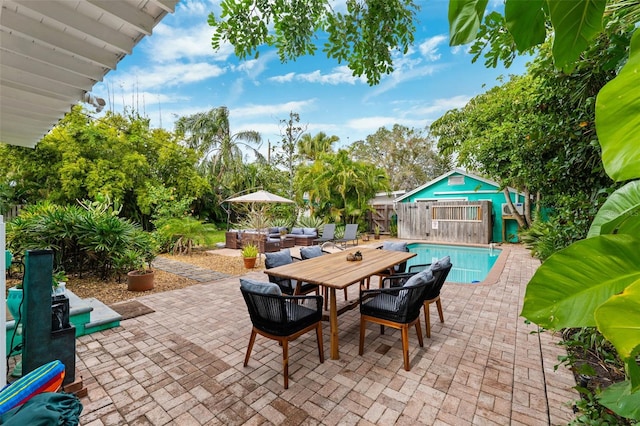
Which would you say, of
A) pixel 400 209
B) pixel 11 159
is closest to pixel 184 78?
pixel 11 159

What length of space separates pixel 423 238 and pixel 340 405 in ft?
38.8

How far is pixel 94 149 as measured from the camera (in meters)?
11.0

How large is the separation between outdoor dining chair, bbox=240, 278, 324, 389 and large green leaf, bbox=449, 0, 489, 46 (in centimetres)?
226

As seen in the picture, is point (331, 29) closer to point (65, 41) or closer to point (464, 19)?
point (65, 41)

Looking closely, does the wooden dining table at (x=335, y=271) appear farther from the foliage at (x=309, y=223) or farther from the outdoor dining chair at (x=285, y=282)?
the foliage at (x=309, y=223)

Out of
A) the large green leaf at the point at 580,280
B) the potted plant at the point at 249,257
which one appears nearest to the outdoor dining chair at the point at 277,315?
the large green leaf at the point at 580,280

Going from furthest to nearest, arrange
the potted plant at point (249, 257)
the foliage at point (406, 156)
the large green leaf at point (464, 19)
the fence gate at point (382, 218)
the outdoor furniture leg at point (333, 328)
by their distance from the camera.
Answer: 1. the foliage at point (406, 156)
2. the fence gate at point (382, 218)
3. the potted plant at point (249, 257)
4. the outdoor furniture leg at point (333, 328)
5. the large green leaf at point (464, 19)

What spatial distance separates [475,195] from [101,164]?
52.1 feet

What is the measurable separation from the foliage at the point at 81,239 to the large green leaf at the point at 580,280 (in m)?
6.66

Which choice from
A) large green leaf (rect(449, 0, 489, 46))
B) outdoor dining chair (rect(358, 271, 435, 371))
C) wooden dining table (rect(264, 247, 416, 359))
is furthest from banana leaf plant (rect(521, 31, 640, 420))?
wooden dining table (rect(264, 247, 416, 359))

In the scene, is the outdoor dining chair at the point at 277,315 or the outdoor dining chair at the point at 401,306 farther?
the outdoor dining chair at the point at 401,306

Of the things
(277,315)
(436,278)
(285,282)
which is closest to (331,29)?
(277,315)

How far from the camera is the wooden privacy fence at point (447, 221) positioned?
38.7 ft

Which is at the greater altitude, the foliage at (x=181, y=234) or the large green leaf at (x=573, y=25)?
the large green leaf at (x=573, y=25)
